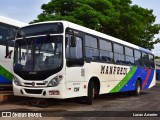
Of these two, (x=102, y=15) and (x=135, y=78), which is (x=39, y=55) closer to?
(x=135, y=78)

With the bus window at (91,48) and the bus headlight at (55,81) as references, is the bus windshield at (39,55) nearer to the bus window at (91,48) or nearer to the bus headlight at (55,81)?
the bus headlight at (55,81)

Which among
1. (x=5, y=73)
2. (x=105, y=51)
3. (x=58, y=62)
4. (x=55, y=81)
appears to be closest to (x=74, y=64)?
(x=58, y=62)

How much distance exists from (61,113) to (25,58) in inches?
102

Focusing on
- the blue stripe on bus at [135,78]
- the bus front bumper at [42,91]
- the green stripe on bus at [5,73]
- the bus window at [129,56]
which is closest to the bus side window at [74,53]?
the bus front bumper at [42,91]

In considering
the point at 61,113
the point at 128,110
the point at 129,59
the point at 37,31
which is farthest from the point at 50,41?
the point at 129,59

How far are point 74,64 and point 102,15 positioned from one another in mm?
19623

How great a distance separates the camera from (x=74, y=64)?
486 inches

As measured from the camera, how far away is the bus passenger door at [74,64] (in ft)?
39.4

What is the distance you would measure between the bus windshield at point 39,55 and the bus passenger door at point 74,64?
0.36 metres

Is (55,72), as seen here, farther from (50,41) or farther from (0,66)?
(0,66)

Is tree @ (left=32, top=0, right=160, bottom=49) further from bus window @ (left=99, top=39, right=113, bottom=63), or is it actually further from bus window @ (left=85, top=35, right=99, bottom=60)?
bus window @ (left=85, top=35, right=99, bottom=60)

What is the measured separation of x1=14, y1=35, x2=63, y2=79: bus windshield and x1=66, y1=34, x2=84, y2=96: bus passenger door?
36 centimetres

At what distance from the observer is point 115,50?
54.7ft

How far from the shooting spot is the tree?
2994cm
